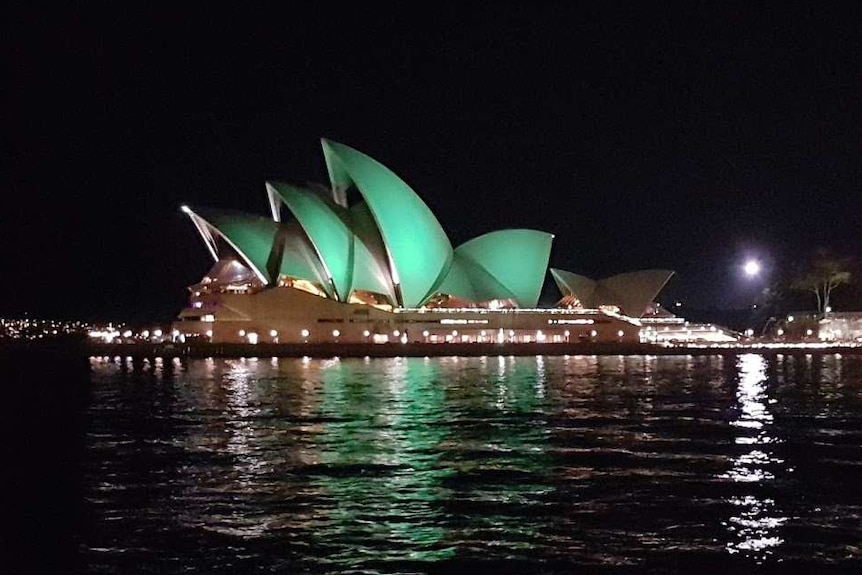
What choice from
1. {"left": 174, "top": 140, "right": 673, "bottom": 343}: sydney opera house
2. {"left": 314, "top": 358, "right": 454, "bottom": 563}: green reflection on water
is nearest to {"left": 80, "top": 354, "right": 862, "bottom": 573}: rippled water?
{"left": 314, "top": 358, "right": 454, "bottom": 563}: green reflection on water

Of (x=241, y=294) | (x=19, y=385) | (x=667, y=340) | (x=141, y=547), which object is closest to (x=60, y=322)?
(x=241, y=294)

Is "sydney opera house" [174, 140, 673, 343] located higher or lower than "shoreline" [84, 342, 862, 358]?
higher

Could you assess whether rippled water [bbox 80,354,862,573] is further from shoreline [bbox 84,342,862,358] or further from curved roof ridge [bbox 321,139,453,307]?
shoreline [bbox 84,342,862,358]

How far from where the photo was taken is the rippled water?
31.2ft

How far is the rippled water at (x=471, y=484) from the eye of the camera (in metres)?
9.52

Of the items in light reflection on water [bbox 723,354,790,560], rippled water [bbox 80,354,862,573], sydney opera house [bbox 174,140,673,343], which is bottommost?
light reflection on water [bbox 723,354,790,560]

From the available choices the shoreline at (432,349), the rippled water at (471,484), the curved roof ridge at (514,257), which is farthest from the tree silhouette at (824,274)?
the rippled water at (471,484)

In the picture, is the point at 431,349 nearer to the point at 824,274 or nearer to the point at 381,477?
the point at 824,274

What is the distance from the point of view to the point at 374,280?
66.9 meters

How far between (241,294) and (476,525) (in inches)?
2330

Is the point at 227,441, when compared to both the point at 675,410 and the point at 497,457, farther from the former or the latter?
the point at 675,410

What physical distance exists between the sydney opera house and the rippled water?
3562cm

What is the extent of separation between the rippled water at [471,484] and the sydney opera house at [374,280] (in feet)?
117

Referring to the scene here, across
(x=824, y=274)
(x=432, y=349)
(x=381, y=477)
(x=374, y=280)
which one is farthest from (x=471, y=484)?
(x=824, y=274)
